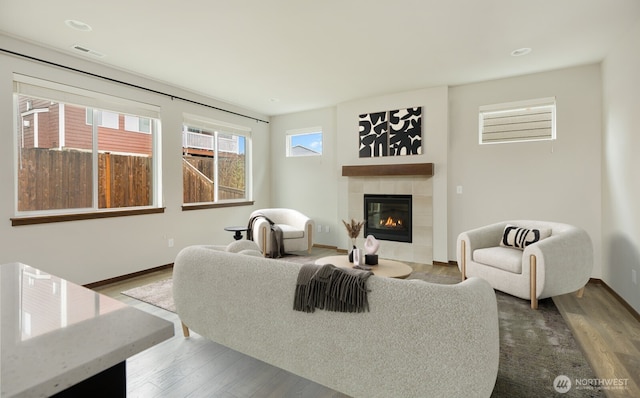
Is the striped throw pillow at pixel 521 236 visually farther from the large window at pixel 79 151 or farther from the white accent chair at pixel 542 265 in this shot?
the large window at pixel 79 151

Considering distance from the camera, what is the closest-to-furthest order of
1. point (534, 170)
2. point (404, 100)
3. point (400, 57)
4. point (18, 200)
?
point (18, 200)
point (400, 57)
point (534, 170)
point (404, 100)

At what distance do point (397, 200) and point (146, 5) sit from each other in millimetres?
3933

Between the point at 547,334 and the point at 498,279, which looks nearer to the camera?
the point at 547,334

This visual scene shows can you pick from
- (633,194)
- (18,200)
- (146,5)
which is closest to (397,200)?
(633,194)

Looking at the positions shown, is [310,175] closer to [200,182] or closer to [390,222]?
[390,222]

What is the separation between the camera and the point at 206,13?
2.62m

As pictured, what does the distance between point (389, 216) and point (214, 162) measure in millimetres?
3049

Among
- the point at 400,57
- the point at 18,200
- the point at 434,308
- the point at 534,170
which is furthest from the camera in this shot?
the point at 534,170

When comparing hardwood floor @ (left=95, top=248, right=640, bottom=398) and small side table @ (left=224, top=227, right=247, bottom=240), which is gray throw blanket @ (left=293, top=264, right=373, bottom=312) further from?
small side table @ (left=224, top=227, right=247, bottom=240)

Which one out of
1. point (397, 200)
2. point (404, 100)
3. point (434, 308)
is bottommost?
point (434, 308)

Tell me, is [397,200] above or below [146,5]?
below

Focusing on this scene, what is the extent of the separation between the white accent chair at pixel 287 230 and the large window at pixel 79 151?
1471mm

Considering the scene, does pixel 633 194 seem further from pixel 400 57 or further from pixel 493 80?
pixel 400 57

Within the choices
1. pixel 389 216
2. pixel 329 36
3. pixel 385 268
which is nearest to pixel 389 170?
pixel 389 216
